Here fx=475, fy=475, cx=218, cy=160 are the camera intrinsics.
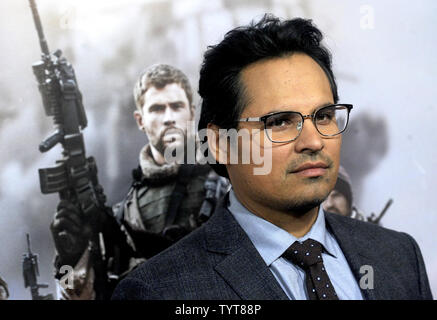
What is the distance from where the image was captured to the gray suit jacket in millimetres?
1202

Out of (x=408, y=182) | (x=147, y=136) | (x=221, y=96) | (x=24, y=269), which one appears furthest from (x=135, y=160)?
(x=408, y=182)

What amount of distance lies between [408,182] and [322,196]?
3.64ft

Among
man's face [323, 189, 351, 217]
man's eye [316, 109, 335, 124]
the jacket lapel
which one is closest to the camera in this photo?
the jacket lapel

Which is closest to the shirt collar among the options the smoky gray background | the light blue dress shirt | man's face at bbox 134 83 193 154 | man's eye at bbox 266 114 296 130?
the light blue dress shirt

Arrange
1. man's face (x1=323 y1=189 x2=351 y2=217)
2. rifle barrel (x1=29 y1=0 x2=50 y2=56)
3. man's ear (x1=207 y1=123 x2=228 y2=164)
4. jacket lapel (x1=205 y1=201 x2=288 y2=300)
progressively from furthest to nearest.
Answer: man's face (x1=323 y1=189 x2=351 y2=217)
rifle barrel (x1=29 y1=0 x2=50 y2=56)
man's ear (x1=207 y1=123 x2=228 y2=164)
jacket lapel (x1=205 y1=201 x2=288 y2=300)

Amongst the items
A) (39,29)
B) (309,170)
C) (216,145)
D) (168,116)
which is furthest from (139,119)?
(309,170)

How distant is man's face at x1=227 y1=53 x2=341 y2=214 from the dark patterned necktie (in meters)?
0.10

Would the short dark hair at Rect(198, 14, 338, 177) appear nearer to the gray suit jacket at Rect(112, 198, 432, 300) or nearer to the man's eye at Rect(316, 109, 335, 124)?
the man's eye at Rect(316, 109, 335, 124)

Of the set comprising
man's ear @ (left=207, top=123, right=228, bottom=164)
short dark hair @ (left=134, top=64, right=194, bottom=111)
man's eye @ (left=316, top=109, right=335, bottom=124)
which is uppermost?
short dark hair @ (left=134, top=64, right=194, bottom=111)

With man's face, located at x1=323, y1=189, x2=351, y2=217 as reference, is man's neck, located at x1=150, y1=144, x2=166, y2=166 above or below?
above

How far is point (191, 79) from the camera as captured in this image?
2.11 meters

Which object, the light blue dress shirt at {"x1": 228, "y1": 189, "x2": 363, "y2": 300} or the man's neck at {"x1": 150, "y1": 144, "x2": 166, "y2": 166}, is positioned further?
the man's neck at {"x1": 150, "y1": 144, "x2": 166, "y2": 166}
